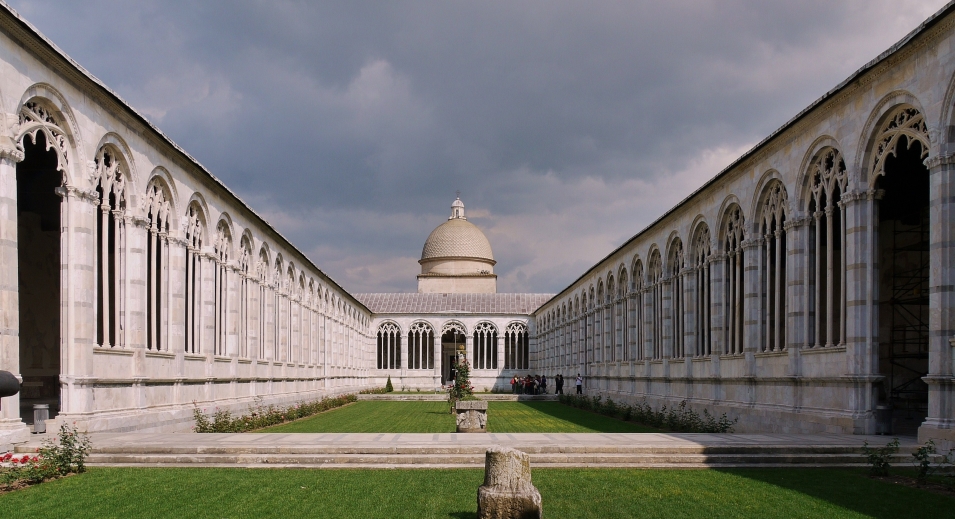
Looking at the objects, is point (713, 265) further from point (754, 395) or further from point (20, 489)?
point (20, 489)

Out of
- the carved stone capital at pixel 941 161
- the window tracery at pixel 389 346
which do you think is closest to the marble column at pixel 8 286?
the carved stone capital at pixel 941 161

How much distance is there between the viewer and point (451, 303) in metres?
72.5

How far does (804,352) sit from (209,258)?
1831cm

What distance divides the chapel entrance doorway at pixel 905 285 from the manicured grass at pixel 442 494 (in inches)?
371

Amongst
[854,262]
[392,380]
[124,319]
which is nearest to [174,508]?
[124,319]

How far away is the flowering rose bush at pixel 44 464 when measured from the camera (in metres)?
12.6

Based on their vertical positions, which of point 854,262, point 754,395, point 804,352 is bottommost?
point 754,395

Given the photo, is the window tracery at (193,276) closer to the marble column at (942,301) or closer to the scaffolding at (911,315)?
the marble column at (942,301)

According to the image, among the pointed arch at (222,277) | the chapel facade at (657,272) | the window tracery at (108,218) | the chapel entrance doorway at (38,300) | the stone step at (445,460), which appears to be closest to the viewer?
the stone step at (445,460)

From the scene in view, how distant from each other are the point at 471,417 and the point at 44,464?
40.3ft

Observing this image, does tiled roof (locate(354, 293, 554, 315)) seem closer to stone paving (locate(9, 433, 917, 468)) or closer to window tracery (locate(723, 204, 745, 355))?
window tracery (locate(723, 204, 745, 355))

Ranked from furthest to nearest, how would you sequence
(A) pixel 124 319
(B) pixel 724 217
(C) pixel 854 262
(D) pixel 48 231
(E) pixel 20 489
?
(D) pixel 48 231
(B) pixel 724 217
(A) pixel 124 319
(C) pixel 854 262
(E) pixel 20 489

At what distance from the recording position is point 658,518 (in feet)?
34.5

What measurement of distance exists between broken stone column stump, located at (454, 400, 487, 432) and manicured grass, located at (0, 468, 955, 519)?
8.67 metres
